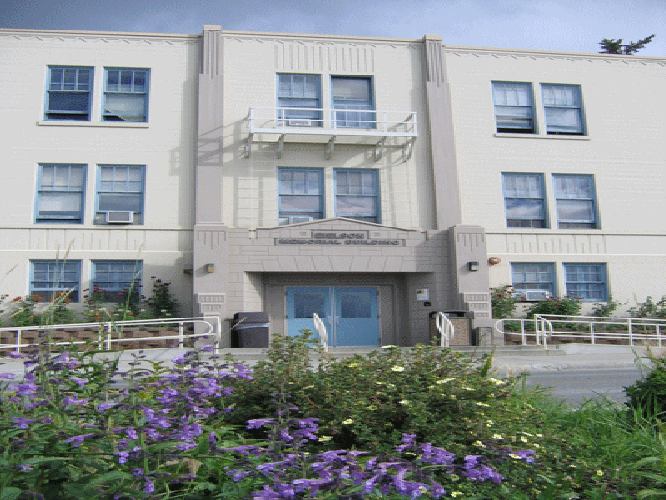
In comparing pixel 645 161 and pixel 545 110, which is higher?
pixel 545 110

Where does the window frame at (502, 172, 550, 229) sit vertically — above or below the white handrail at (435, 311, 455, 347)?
above

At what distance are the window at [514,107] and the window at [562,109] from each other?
1.96 feet

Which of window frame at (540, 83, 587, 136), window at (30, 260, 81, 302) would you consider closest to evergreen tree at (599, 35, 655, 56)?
window frame at (540, 83, 587, 136)

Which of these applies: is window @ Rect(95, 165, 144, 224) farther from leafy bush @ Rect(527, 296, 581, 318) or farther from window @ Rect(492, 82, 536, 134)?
leafy bush @ Rect(527, 296, 581, 318)

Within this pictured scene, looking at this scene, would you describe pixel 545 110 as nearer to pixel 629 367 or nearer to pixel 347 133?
pixel 347 133

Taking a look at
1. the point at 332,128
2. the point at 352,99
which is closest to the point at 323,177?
the point at 332,128

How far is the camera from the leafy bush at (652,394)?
5199 mm

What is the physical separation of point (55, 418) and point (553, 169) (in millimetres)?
21010

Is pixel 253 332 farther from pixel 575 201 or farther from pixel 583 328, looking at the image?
pixel 575 201

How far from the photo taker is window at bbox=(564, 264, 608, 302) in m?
21.2

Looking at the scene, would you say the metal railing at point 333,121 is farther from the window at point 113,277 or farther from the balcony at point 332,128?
the window at point 113,277

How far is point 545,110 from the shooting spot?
22250 millimetres

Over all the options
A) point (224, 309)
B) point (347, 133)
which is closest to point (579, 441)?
point (224, 309)

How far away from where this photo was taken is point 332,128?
66.1 ft
